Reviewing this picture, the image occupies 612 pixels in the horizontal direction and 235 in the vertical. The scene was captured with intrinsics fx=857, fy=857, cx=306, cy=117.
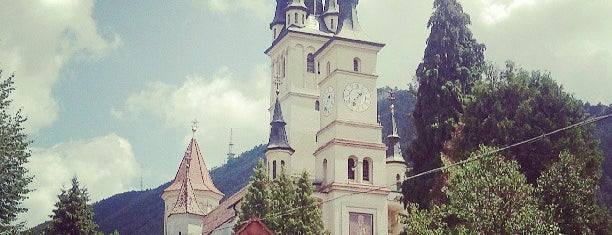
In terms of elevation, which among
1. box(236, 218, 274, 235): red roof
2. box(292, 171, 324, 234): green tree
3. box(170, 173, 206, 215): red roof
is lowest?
box(236, 218, 274, 235): red roof

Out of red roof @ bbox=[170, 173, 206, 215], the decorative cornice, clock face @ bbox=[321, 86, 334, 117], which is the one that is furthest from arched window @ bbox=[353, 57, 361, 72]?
red roof @ bbox=[170, 173, 206, 215]

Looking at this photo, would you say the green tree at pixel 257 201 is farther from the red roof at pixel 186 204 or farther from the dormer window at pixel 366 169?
the red roof at pixel 186 204

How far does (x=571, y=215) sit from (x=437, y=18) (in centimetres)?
1694

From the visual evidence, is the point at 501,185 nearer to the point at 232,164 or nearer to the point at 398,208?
the point at 398,208

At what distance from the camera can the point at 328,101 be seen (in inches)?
2142

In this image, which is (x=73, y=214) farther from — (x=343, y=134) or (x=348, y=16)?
(x=348, y=16)

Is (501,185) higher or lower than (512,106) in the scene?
lower

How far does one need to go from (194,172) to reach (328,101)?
19886 millimetres

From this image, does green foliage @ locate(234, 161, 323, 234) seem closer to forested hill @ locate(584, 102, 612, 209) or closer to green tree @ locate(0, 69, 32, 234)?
green tree @ locate(0, 69, 32, 234)

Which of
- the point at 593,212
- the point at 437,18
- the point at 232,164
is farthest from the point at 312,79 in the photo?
the point at 232,164

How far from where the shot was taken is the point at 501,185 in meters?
28.3

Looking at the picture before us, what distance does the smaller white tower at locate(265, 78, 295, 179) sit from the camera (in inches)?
2142

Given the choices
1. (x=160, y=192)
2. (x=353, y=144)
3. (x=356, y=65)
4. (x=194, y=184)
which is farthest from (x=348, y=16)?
(x=160, y=192)

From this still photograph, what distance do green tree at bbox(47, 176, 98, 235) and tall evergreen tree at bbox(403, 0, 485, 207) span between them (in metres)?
16.3
